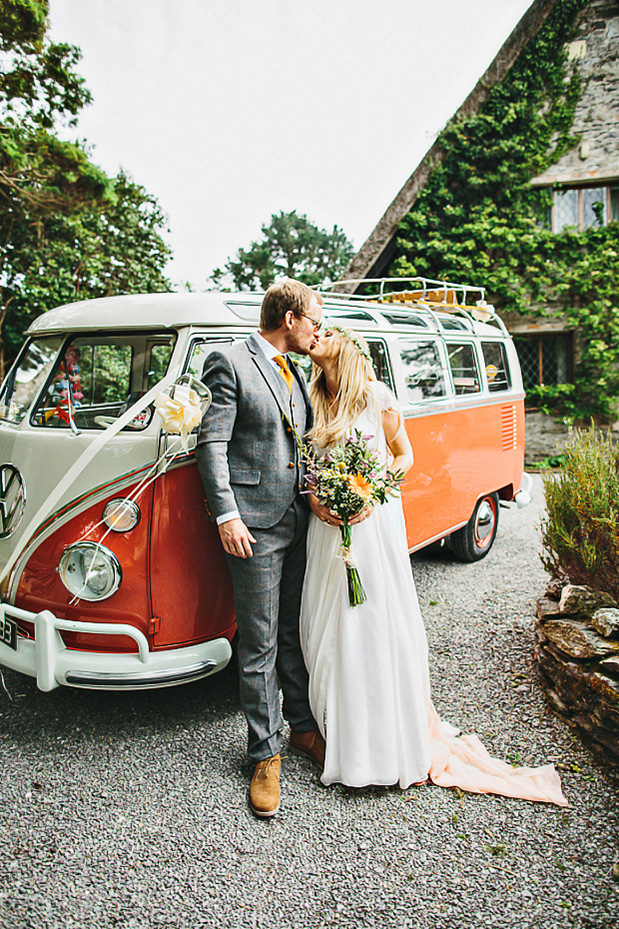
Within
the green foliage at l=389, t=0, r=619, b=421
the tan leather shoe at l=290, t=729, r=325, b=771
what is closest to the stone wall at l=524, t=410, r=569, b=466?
the green foliage at l=389, t=0, r=619, b=421

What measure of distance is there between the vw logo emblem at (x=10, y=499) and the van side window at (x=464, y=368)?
12.1 ft

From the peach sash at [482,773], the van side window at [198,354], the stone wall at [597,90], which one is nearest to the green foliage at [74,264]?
the van side window at [198,354]

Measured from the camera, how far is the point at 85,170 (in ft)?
33.4

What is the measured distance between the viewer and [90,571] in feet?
9.09

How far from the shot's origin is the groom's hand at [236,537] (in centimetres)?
254

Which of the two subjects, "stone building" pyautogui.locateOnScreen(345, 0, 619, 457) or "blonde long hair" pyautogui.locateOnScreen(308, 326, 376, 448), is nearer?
"blonde long hair" pyautogui.locateOnScreen(308, 326, 376, 448)

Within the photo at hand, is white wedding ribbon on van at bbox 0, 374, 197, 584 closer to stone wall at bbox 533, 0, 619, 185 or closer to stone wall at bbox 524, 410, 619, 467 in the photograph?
stone wall at bbox 524, 410, 619, 467

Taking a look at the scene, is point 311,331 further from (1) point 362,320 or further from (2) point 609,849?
(2) point 609,849

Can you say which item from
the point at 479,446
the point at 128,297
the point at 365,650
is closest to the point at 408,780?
the point at 365,650

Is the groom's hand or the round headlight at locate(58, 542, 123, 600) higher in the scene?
the groom's hand

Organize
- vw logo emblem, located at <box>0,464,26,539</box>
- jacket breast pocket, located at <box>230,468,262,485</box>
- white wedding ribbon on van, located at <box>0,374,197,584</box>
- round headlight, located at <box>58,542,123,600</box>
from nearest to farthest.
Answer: jacket breast pocket, located at <box>230,468,262,485</box>
round headlight, located at <box>58,542,123,600</box>
white wedding ribbon on van, located at <box>0,374,197,584</box>
vw logo emblem, located at <box>0,464,26,539</box>

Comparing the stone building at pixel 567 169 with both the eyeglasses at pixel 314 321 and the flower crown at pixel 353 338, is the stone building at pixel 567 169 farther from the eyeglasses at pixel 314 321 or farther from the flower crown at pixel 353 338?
the eyeglasses at pixel 314 321

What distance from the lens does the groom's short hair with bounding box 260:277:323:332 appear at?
2740mm

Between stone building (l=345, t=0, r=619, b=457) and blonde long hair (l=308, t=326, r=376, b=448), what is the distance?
920 centimetres
